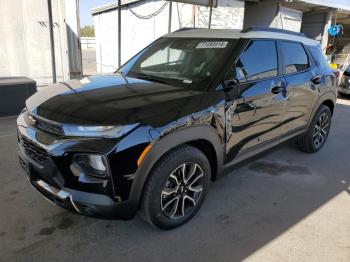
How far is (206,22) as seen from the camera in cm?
872

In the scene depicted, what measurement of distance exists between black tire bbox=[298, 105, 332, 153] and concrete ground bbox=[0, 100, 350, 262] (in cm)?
88

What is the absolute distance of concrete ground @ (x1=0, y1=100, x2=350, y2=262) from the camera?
2.48 meters

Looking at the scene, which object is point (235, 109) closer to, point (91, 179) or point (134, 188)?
point (134, 188)

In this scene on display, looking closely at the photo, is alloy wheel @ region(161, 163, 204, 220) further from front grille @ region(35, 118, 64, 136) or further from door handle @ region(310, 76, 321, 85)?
door handle @ region(310, 76, 321, 85)

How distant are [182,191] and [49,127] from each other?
1198mm

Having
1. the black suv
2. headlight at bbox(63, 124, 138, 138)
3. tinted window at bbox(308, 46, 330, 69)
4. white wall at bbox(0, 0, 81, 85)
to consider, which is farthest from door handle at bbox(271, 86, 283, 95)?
white wall at bbox(0, 0, 81, 85)

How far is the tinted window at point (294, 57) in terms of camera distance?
3.71 meters

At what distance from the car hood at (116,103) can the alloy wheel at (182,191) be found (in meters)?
0.49

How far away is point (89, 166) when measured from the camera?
219cm

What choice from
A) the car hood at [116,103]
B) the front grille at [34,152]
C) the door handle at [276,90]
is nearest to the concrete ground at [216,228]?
the front grille at [34,152]

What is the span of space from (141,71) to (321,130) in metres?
3.03

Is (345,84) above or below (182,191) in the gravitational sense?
above

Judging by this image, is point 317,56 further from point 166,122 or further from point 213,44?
point 166,122

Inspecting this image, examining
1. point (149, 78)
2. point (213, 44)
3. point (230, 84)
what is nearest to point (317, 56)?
point (213, 44)
